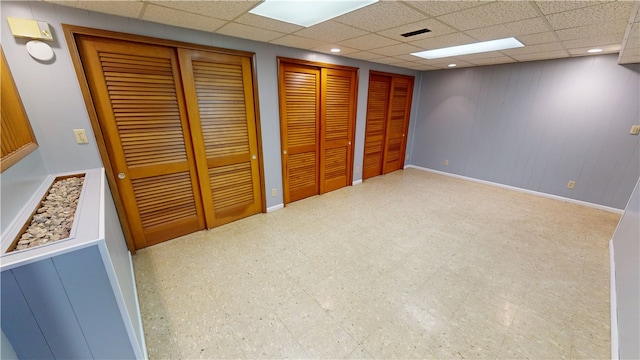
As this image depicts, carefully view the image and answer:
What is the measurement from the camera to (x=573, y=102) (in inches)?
134

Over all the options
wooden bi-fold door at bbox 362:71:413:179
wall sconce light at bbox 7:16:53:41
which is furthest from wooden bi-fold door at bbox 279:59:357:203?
wall sconce light at bbox 7:16:53:41

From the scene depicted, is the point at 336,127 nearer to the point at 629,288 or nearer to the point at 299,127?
the point at 299,127

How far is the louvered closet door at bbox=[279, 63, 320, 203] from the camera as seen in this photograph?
9.94ft

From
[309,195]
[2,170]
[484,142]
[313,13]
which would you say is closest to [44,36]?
A: [2,170]

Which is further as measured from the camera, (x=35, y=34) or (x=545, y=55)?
(x=545, y=55)

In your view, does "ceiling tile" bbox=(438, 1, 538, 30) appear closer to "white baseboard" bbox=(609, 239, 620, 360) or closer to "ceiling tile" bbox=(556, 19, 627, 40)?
"ceiling tile" bbox=(556, 19, 627, 40)

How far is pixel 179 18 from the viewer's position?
1894mm

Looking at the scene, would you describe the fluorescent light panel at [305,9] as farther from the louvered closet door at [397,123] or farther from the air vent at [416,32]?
the louvered closet door at [397,123]

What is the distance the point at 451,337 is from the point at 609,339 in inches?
39.8

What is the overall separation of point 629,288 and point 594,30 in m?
2.12

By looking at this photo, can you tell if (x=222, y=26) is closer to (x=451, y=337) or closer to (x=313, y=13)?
(x=313, y=13)


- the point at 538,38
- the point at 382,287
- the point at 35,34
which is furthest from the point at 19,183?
the point at 538,38

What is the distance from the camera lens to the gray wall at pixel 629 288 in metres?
1.21

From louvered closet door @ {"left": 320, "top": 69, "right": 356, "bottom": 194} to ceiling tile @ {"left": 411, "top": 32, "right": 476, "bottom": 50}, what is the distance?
3.95 ft
